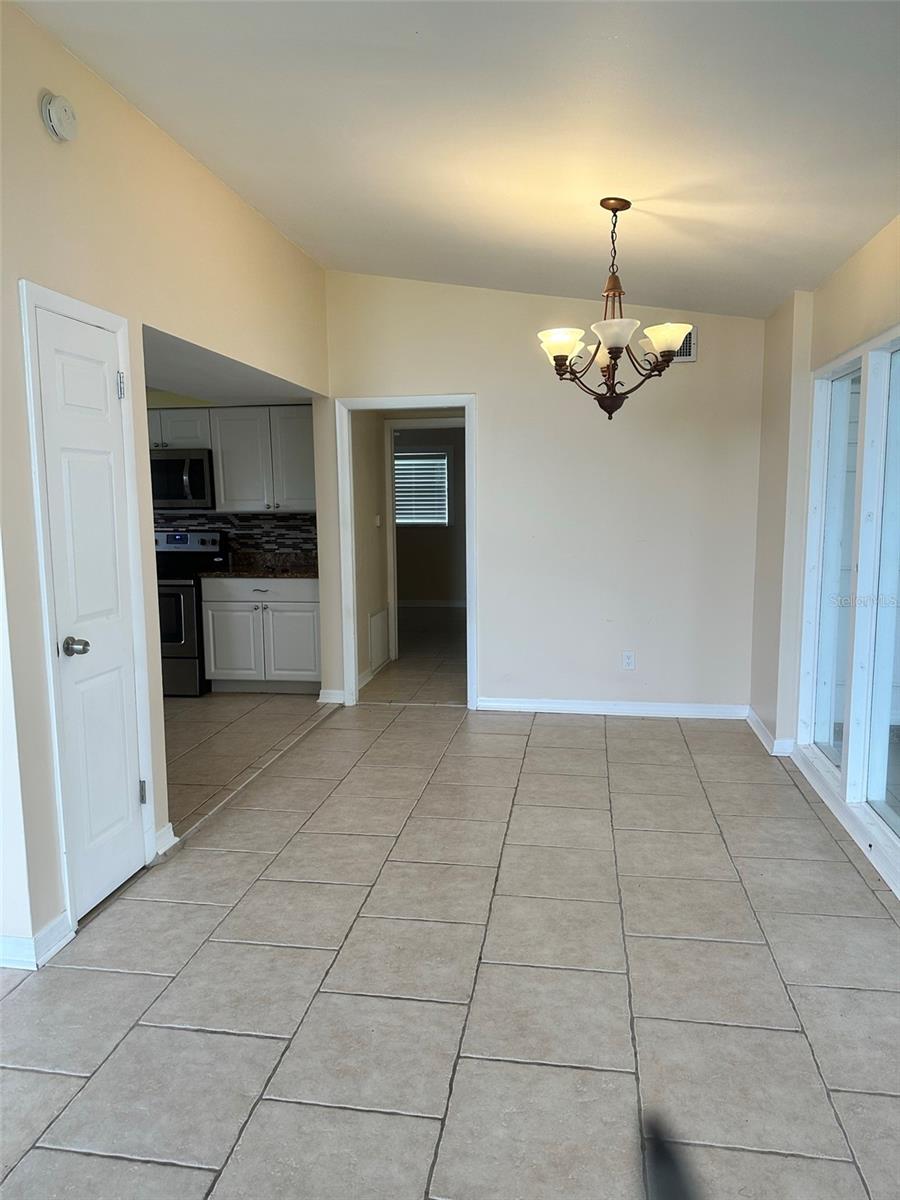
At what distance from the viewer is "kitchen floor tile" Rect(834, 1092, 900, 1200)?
1561mm

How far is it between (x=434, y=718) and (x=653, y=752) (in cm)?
137

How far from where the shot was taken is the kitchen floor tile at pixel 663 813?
10.7ft

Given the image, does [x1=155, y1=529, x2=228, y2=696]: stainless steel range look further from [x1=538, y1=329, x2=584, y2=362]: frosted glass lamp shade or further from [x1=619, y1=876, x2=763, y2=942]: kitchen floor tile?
[x1=619, y1=876, x2=763, y2=942]: kitchen floor tile

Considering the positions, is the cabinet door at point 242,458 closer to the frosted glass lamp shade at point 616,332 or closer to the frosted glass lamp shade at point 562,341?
the frosted glass lamp shade at point 562,341

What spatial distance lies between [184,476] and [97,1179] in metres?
4.45

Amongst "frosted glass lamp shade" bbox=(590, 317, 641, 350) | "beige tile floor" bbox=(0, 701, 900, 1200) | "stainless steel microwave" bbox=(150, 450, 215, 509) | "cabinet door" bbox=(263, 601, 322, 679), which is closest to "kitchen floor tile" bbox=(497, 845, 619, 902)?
"beige tile floor" bbox=(0, 701, 900, 1200)

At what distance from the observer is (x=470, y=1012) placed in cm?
209

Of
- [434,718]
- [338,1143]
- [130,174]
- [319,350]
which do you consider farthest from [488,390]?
[338,1143]

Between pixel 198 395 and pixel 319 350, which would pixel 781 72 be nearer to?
pixel 319 350

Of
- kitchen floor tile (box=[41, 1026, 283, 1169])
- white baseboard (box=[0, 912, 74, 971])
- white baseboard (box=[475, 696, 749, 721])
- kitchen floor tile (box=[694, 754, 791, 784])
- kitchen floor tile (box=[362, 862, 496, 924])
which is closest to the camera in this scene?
kitchen floor tile (box=[41, 1026, 283, 1169])

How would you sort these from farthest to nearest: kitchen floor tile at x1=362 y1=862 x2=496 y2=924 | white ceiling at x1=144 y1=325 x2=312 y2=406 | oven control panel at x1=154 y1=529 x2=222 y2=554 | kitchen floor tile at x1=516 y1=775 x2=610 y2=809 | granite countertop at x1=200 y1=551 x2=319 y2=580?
oven control panel at x1=154 y1=529 x2=222 y2=554 < granite countertop at x1=200 y1=551 x2=319 y2=580 < kitchen floor tile at x1=516 y1=775 x2=610 y2=809 < white ceiling at x1=144 y1=325 x2=312 y2=406 < kitchen floor tile at x1=362 y1=862 x2=496 y2=924

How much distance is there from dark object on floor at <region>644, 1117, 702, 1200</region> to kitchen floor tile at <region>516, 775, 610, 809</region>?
180 centimetres

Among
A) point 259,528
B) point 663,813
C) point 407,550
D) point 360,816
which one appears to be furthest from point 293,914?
point 407,550

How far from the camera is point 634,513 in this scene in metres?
4.70
